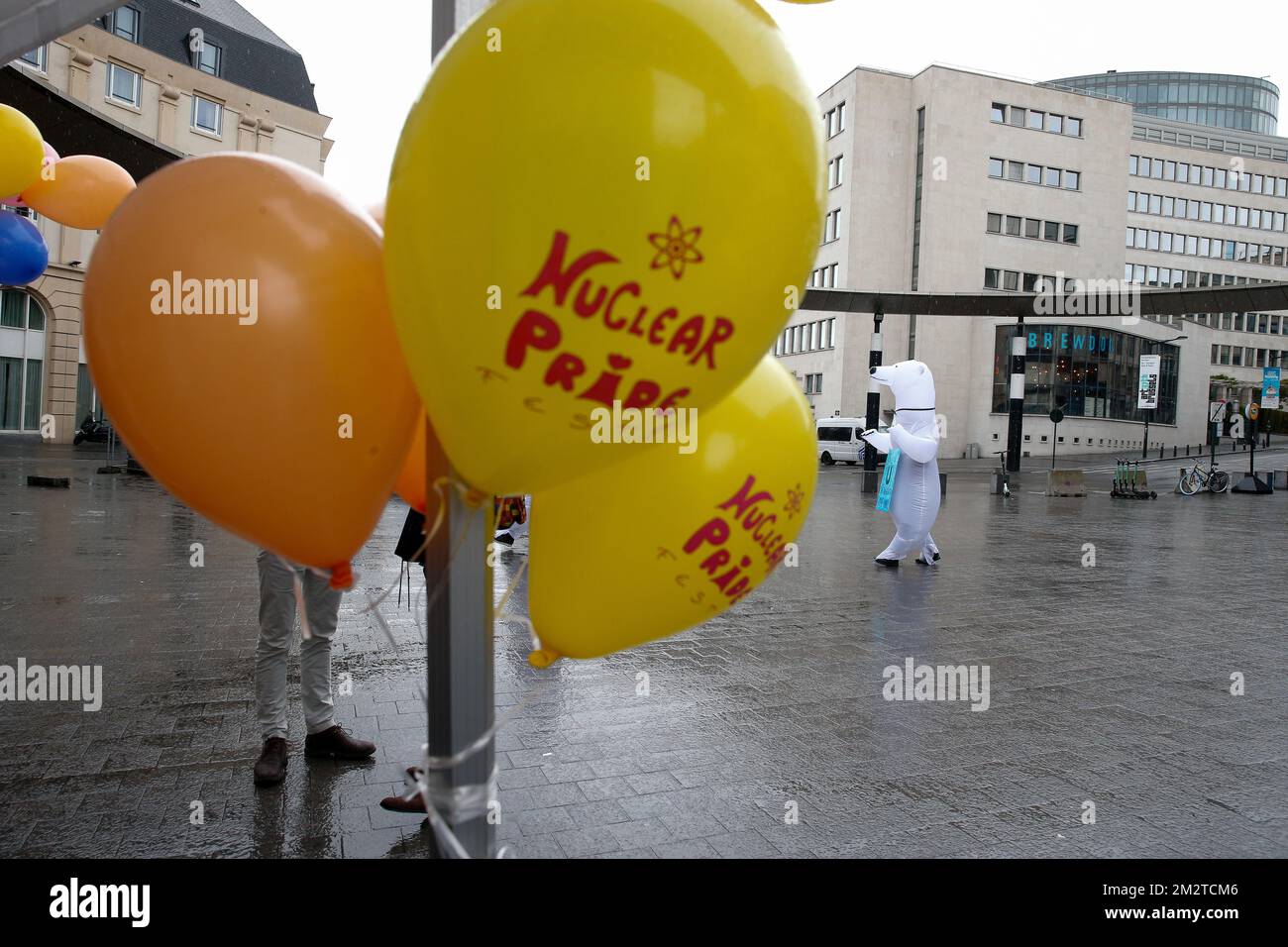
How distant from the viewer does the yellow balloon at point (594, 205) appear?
5.05ft

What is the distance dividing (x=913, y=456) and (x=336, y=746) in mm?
7595

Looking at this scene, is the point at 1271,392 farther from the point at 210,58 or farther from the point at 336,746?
the point at 210,58

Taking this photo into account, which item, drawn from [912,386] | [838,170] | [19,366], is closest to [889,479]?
[912,386]

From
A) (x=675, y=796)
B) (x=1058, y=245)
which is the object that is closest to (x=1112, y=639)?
(x=675, y=796)

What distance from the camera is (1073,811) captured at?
3.74 metres

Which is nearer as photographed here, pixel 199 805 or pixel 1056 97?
pixel 199 805

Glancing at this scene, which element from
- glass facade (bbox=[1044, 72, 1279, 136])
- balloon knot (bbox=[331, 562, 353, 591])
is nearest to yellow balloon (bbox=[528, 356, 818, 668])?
balloon knot (bbox=[331, 562, 353, 591])

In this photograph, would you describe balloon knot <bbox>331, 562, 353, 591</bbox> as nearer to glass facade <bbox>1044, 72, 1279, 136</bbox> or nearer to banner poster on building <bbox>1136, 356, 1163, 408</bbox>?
banner poster on building <bbox>1136, 356, 1163, 408</bbox>

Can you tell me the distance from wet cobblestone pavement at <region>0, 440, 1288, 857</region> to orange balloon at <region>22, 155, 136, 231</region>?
9.65ft

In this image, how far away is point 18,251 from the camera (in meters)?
7.58

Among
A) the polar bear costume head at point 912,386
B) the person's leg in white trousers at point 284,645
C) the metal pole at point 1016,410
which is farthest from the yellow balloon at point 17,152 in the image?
the metal pole at point 1016,410

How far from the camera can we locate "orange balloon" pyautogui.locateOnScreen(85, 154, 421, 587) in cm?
177
